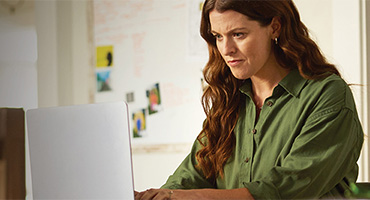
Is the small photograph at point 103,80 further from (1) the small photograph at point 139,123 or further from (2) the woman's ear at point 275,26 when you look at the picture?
(2) the woman's ear at point 275,26

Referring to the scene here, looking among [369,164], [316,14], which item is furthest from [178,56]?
[369,164]

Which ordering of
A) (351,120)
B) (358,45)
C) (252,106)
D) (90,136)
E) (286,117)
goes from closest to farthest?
(90,136) → (351,120) → (286,117) → (252,106) → (358,45)

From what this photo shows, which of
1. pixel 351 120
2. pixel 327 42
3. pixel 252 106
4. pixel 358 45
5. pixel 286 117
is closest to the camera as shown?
pixel 351 120

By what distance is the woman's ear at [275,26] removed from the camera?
4.01 feet

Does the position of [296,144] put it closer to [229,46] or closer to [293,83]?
[293,83]

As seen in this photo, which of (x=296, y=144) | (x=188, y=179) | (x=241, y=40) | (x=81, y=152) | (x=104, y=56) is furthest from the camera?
(x=104, y=56)

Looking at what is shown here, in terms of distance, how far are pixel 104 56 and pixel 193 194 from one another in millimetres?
2007

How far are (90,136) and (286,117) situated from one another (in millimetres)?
539

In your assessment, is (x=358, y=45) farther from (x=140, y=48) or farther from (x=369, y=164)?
(x=140, y=48)

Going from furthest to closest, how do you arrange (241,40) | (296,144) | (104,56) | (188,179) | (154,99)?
1. (104,56)
2. (154,99)
3. (188,179)
4. (241,40)
5. (296,144)

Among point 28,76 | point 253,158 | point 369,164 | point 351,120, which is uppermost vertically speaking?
point 28,76

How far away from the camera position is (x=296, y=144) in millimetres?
1087

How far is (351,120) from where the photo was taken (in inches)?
42.8

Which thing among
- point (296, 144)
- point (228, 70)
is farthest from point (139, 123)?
point (296, 144)
